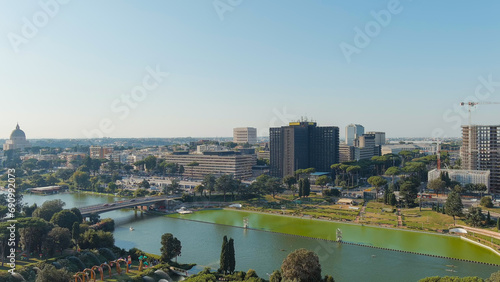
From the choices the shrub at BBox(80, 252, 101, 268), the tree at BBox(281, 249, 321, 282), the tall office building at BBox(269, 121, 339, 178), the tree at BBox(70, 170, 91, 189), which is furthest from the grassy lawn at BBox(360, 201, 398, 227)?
the tree at BBox(70, 170, 91, 189)

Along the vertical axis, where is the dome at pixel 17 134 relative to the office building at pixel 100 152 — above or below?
above

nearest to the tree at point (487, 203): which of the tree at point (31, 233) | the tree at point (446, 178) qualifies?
the tree at point (446, 178)

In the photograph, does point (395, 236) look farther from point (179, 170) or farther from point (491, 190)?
point (179, 170)

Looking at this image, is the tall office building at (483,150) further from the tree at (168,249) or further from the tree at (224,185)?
the tree at (168,249)

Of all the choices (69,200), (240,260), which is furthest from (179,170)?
(240,260)

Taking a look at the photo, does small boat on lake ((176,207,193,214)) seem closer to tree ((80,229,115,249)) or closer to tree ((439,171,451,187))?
tree ((80,229,115,249))

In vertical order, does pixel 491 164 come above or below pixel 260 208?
above

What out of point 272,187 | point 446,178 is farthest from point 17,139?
point 446,178
